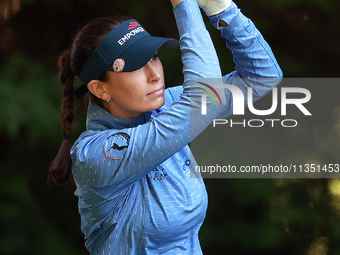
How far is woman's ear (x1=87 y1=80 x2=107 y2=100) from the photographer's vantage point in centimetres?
85

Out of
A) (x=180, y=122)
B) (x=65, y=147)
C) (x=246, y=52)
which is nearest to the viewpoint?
(x=180, y=122)

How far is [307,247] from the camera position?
1.79 m

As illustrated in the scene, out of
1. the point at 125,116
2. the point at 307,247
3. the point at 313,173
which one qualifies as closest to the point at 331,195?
the point at 313,173

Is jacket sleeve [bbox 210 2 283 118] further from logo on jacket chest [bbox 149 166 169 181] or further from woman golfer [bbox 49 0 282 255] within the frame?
logo on jacket chest [bbox 149 166 169 181]

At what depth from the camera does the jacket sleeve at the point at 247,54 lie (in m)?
0.82

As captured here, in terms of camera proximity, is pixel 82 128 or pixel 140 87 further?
pixel 82 128

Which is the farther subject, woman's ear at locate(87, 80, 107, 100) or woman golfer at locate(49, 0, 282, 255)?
woman's ear at locate(87, 80, 107, 100)

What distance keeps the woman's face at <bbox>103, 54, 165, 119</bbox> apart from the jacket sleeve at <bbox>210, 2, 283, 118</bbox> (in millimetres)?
153

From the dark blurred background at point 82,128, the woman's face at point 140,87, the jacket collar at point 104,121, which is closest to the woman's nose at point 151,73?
the woman's face at point 140,87

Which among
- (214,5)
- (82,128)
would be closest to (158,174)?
(214,5)

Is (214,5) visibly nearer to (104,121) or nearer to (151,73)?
(151,73)

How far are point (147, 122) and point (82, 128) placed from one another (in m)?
1.08

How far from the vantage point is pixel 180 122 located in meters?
0.73

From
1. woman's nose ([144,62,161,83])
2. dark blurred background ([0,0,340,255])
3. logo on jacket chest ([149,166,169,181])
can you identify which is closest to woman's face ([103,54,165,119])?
woman's nose ([144,62,161,83])
